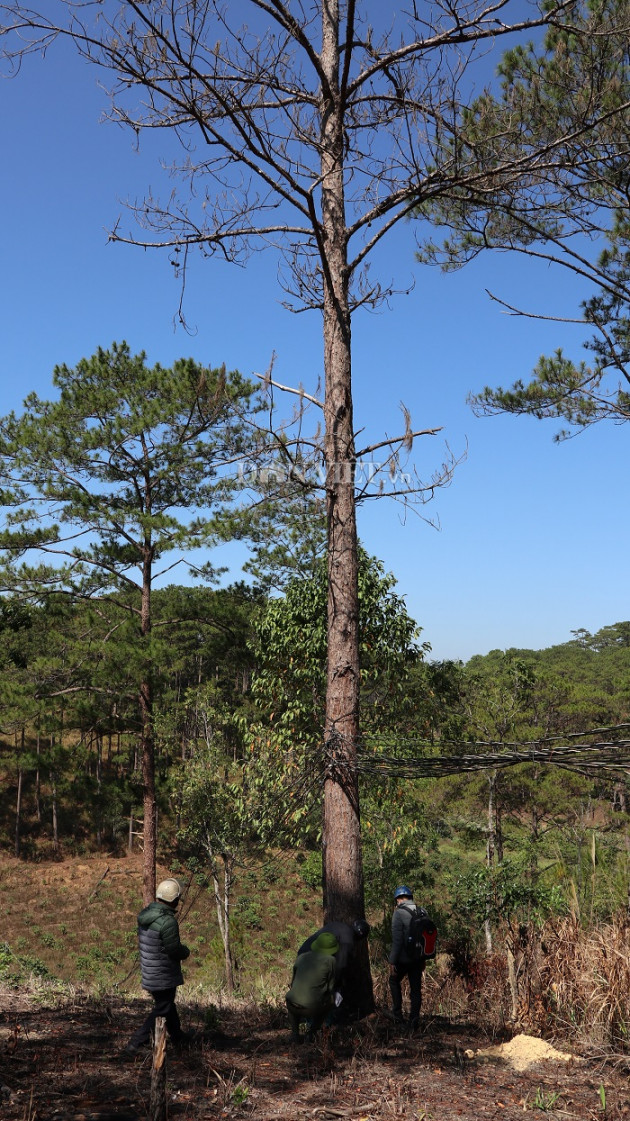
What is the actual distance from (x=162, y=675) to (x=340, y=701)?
871 cm

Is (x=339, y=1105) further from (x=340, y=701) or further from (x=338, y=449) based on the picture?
(x=338, y=449)

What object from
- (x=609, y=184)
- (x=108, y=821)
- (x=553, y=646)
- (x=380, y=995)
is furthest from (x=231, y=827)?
(x=553, y=646)

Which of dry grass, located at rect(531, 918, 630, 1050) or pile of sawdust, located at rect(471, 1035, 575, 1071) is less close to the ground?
dry grass, located at rect(531, 918, 630, 1050)

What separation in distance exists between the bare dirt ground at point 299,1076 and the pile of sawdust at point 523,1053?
0.01 m

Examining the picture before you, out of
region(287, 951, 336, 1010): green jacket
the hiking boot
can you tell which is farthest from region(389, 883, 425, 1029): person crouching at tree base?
the hiking boot

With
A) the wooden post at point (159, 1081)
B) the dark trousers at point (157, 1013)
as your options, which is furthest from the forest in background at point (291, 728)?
the wooden post at point (159, 1081)

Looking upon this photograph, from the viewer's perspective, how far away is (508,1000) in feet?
20.4

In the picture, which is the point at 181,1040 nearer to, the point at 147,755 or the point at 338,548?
the point at 338,548

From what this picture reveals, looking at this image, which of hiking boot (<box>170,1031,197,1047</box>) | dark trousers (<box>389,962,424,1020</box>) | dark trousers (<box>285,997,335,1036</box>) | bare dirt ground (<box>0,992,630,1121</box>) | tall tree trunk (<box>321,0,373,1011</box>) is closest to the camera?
bare dirt ground (<box>0,992,630,1121</box>)

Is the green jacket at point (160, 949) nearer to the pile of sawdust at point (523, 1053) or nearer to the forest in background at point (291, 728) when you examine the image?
the forest in background at point (291, 728)

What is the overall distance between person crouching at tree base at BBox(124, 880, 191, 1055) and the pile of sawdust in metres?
2.03

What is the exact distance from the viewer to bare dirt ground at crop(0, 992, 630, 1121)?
13.3 feet

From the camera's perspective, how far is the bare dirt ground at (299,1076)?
407 centimetres

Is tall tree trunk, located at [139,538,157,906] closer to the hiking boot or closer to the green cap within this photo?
the green cap
